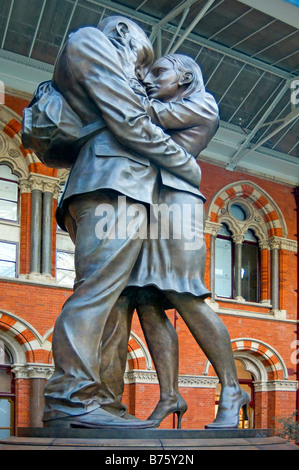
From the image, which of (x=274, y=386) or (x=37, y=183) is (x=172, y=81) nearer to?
(x=37, y=183)

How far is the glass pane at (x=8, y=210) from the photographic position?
13.4 meters

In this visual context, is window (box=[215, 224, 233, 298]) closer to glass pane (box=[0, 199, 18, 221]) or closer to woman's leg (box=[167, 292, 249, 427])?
glass pane (box=[0, 199, 18, 221])

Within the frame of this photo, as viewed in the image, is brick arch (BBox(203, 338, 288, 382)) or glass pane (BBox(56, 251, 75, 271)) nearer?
glass pane (BBox(56, 251, 75, 271))

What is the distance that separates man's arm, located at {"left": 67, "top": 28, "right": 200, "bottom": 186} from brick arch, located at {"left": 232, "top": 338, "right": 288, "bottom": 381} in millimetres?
13046

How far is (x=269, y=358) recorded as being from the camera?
636 inches

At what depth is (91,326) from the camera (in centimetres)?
298

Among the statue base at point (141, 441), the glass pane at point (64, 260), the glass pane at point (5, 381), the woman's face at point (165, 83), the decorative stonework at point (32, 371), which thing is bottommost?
the glass pane at point (5, 381)

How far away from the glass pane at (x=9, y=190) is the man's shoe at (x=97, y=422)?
1102 cm

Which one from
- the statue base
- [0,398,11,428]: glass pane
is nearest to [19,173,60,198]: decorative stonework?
[0,398,11,428]: glass pane

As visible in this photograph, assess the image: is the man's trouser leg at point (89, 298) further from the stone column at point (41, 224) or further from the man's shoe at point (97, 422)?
the stone column at point (41, 224)

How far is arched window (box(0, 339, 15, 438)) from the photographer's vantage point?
12758 mm

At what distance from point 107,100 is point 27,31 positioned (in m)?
10.6

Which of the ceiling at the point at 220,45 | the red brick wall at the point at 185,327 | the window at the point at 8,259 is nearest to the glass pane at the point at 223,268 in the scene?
the red brick wall at the point at 185,327

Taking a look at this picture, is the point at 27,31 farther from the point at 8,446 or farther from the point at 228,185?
the point at 8,446
